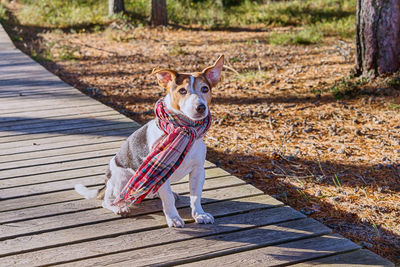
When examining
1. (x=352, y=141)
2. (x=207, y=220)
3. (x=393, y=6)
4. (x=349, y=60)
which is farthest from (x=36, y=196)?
(x=349, y=60)

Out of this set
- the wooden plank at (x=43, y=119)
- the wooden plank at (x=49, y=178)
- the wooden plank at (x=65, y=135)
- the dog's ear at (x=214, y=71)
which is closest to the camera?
the dog's ear at (x=214, y=71)

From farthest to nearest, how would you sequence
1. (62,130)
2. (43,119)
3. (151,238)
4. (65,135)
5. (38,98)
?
(38,98) → (43,119) → (62,130) → (65,135) → (151,238)

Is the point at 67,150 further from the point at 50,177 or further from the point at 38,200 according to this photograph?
the point at 38,200

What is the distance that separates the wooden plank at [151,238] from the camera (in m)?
3.03

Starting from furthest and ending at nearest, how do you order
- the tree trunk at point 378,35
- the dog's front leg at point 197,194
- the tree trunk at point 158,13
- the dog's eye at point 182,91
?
the tree trunk at point 158,13 → the tree trunk at point 378,35 → the dog's front leg at point 197,194 → the dog's eye at point 182,91

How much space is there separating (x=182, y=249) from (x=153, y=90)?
6062mm

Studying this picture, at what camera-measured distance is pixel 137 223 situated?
350 cm

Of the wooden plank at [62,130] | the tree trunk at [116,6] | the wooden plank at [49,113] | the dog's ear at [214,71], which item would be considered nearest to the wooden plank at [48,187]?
the dog's ear at [214,71]

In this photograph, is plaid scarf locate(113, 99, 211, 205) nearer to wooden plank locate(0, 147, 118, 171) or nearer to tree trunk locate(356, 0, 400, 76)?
wooden plank locate(0, 147, 118, 171)

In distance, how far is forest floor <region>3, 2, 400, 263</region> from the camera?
4173 millimetres

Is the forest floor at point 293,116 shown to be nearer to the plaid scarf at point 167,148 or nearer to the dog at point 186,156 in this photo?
the dog at point 186,156

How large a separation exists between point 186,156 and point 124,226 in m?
0.74

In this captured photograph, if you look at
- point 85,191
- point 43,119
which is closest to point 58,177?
point 85,191

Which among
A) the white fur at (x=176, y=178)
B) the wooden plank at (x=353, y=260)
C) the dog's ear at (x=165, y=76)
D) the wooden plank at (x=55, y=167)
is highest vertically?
the dog's ear at (x=165, y=76)
